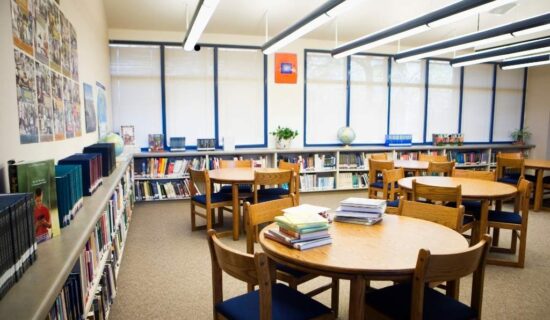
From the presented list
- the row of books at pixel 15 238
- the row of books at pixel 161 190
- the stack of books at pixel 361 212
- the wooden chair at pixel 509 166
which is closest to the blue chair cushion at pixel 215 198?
the row of books at pixel 161 190

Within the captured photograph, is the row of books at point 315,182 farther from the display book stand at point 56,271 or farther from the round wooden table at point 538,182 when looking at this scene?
the display book stand at point 56,271

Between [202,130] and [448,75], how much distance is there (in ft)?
19.0

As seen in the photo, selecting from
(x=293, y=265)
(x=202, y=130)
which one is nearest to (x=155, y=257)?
(x=293, y=265)

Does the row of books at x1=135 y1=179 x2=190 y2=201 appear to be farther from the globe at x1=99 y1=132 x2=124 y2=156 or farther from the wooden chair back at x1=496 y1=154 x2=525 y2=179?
the wooden chair back at x1=496 y1=154 x2=525 y2=179

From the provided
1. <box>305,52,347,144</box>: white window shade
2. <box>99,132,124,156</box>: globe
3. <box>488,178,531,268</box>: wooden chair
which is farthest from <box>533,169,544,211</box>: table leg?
<box>99,132,124,156</box>: globe

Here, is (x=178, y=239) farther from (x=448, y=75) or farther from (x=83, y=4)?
(x=448, y=75)

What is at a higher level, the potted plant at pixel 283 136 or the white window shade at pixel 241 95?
the white window shade at pixel 241 95

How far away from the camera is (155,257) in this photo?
3906 mm

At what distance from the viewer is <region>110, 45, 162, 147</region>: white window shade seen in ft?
21.9

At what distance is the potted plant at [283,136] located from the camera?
23.4 ft

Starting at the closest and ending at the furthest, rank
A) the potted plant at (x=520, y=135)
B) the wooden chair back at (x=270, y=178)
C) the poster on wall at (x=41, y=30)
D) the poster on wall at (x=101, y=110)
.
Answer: the poster on wall at (x=41, y=30) → the wooden chair back at (x=270, y=178) → the poster on wall at (x=101, y=110) → the potted plant at (x=520, y=135)

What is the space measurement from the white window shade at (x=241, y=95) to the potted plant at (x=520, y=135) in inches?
248

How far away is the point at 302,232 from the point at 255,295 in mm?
425

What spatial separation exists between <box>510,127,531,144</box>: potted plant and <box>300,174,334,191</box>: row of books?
5082 millimetres
